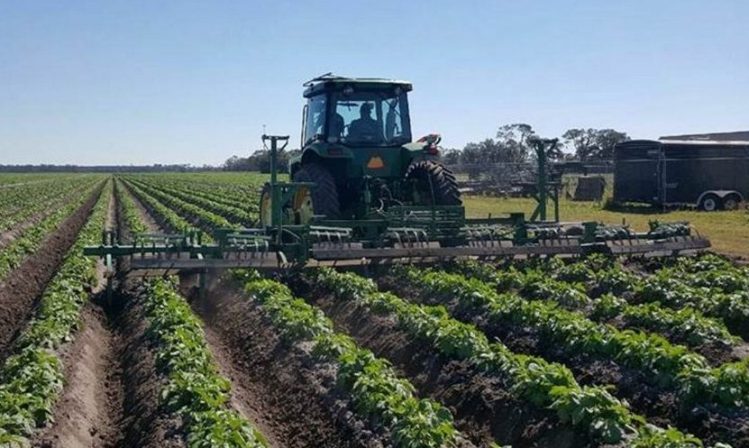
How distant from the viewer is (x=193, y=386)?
669cm

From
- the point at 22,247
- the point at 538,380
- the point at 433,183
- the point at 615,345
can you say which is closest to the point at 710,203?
the point at 433,183

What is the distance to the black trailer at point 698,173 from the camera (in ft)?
91.9

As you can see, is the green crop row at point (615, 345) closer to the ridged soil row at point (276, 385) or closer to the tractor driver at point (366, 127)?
the ridged soil row at point (276, 385)

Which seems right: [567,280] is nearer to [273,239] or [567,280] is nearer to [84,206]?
[273,239]

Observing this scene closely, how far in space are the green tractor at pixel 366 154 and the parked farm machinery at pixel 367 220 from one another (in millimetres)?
19

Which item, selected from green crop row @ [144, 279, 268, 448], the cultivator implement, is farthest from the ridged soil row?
the cultivator implement

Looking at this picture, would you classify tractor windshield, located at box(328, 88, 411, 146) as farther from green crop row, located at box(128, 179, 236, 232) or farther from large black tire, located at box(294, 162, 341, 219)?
green crop row, located at box(128, 179, 236, 232)

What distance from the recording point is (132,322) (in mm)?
10500

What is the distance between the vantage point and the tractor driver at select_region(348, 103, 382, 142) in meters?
14.4

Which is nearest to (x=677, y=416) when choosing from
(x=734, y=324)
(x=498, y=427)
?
(x=498, y=427)

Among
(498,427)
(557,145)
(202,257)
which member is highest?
(557,145)

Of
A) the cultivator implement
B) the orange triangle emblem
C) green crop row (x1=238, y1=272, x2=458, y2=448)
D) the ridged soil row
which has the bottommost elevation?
the ridged soil row

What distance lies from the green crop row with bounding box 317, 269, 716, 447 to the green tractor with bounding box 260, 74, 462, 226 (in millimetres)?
4285

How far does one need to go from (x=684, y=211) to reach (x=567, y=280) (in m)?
17.6
